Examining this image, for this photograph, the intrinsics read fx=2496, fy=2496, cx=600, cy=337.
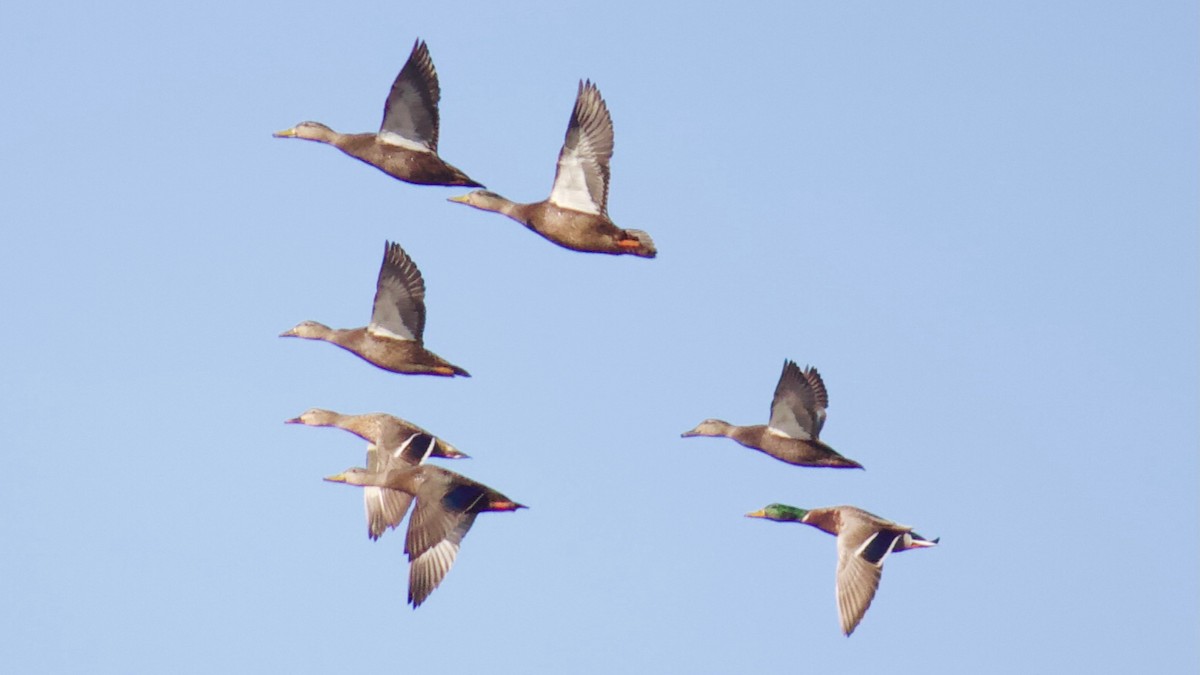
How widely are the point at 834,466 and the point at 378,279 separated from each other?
6.03 m

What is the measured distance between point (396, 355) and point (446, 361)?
645 millimetres

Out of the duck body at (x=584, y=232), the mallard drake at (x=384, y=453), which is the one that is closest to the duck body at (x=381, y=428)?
the mallard drake at (x=384, y=453)

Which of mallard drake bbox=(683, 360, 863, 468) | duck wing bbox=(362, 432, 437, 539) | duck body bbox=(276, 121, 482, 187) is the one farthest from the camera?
duck wing bbox=(362, 432, 437, 539)

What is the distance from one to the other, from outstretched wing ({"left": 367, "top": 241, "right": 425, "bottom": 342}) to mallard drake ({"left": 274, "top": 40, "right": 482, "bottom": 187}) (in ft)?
3.14

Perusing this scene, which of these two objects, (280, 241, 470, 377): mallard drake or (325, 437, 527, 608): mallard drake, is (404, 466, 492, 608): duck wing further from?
(280, 241, 470, 377): mallard drake

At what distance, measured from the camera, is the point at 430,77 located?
29.3 m

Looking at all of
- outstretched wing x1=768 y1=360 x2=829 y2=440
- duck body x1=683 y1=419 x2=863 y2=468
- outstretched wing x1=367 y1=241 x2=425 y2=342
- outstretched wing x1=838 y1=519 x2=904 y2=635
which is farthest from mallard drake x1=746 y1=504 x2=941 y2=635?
outstretched wing x1=367 y1=241 x2=425 y2=342

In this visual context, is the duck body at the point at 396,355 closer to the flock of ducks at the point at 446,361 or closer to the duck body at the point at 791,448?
Answer: the flock of ducks at the point at 446,361

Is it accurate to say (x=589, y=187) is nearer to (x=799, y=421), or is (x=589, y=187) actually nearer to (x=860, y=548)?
(x=799, y=421)

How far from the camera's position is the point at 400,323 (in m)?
30.0

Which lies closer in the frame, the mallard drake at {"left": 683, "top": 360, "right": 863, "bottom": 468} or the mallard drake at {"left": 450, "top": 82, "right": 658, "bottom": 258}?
the mallard drake at {"left": 450, "top": 82, "right": 658, "bottom": 258}

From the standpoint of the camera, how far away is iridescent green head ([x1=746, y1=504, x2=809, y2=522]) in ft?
105

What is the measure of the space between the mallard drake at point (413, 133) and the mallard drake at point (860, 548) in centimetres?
602

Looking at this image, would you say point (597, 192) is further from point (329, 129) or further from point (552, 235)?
point (329, 129)
